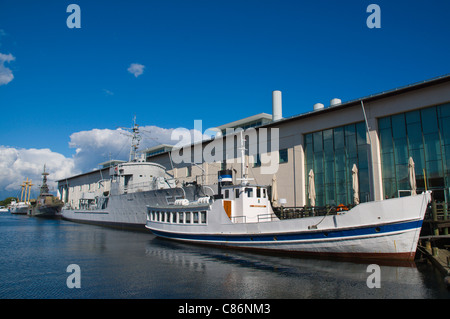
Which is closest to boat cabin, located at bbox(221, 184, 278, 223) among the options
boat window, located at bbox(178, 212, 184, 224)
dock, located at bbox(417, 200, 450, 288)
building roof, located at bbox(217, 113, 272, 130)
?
boat window, located at bbox(178, 212, 184, 224)

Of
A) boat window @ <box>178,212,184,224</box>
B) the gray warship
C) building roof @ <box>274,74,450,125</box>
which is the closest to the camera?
building roof @ <box>274,74,450,125</box>

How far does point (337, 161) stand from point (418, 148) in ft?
21.7

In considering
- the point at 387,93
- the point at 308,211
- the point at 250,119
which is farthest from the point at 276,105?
the point at 308,211

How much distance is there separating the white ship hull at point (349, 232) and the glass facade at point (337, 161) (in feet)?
39.0

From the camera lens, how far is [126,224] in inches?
1576

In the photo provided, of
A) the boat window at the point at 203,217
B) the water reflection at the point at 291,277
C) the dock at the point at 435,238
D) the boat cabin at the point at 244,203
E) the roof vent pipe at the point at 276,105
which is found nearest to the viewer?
the water reflection at the point at 291,277

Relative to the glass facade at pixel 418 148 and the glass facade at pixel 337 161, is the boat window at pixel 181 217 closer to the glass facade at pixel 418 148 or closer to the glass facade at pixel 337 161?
the glass facade at pixel 337 161

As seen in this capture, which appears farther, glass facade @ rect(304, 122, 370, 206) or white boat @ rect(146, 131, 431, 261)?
glass facade @ rect(304, 122, 370, 206)

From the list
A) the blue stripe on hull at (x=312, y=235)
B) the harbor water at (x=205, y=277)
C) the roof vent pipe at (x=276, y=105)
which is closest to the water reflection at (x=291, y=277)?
the harbor water at (x=205, y=277)

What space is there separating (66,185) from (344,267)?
99205mm

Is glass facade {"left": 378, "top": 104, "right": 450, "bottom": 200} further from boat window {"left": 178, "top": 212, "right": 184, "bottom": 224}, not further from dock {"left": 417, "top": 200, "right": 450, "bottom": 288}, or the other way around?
boat window {"left": 178, "top": 212, "right": 184, "bottom": 224}

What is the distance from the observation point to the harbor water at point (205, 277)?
1086cm

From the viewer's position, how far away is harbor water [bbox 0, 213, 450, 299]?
10859 mm

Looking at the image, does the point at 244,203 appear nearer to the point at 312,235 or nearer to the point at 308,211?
the point at 308,211
